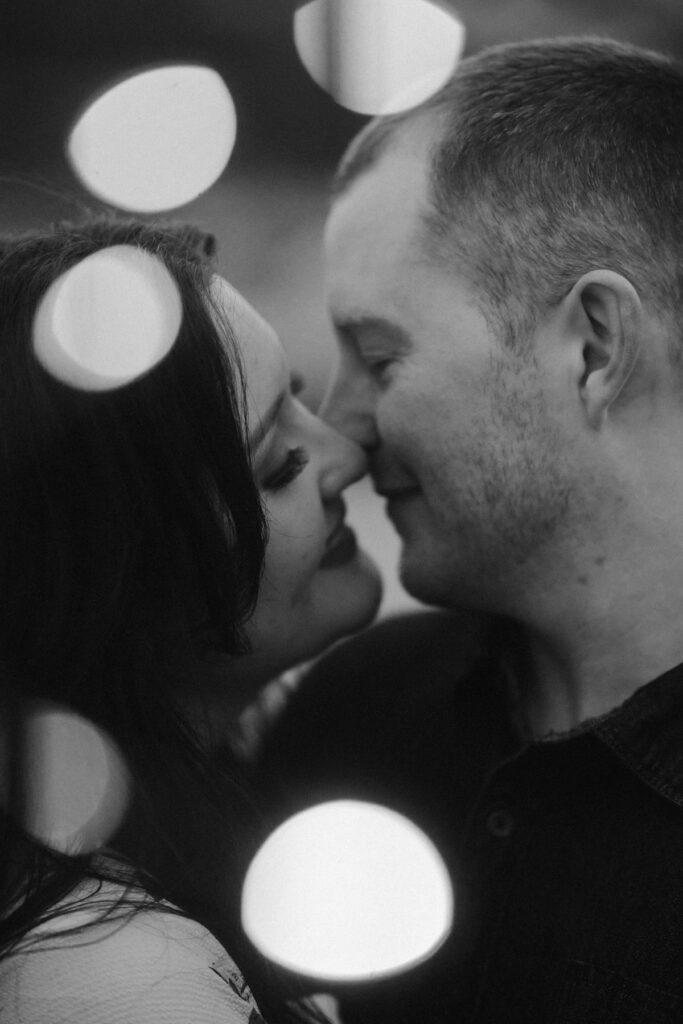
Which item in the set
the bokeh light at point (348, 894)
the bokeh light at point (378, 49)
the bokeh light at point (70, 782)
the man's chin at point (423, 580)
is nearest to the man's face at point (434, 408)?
the man's chin at point (423, 580)

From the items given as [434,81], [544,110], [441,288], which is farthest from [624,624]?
[434,81]

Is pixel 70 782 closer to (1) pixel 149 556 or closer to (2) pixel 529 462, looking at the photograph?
(1) pixel 149 556

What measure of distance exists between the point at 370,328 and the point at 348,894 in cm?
76

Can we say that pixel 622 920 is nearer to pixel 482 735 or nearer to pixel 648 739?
pixel 648 739

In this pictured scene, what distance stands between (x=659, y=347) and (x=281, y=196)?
4.47ft

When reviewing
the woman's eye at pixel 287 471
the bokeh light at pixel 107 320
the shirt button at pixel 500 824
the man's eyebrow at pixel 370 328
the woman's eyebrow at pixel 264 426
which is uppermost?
the bokeh light at pixel 107 320

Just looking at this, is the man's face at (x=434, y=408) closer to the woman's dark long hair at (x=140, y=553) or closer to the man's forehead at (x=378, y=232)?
the man's forehead at (x=378, y=232)

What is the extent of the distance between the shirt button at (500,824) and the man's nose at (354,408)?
0.54m

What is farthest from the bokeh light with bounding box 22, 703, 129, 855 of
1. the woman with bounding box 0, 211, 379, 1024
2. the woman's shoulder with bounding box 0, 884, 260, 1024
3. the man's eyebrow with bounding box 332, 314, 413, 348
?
the man's eyebrow with bounding box 332, 314, 413, 348

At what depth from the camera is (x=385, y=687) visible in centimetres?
163

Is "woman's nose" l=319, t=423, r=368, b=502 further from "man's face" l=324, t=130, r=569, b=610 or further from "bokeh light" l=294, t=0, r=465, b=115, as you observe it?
"bokeh light" l=294, t=0, r=465, b=115

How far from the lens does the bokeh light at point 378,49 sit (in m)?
1.63

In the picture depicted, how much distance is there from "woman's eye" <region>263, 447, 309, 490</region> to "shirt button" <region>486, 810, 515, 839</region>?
487 mm

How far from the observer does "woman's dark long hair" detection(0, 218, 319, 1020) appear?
116cm
